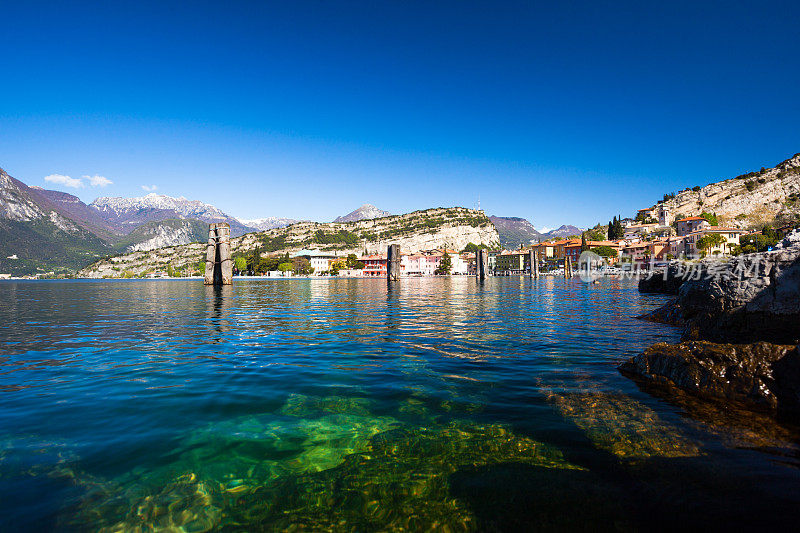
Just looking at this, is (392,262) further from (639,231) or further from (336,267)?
(639,231)

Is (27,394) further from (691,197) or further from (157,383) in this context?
(691,197)

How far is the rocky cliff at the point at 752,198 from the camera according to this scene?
142875 millimetres

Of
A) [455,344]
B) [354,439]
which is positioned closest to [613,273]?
[455,344]

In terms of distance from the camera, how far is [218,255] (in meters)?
65.9

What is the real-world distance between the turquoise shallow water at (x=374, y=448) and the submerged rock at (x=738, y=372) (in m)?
0.69

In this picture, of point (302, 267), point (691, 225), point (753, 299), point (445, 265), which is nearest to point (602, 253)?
point (691, 225)

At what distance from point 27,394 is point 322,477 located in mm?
7282

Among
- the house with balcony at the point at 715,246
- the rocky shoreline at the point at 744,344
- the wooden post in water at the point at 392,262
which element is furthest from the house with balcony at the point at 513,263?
the rocky shoreline at the point at 744,344

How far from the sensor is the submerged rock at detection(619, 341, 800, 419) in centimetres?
620

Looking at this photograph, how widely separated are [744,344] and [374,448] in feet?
25.5

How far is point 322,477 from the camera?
4.45 meters

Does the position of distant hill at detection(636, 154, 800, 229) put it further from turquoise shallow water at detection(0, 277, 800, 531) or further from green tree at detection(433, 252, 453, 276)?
turquoise shallow water at detection(0, 277, 800, 531)

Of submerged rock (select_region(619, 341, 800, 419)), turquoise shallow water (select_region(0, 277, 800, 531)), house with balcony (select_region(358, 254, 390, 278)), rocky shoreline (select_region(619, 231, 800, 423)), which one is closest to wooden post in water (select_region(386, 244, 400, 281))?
rocky shoreline (select_region(619, 231, 800, 423))

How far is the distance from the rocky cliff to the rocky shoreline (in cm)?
17836
